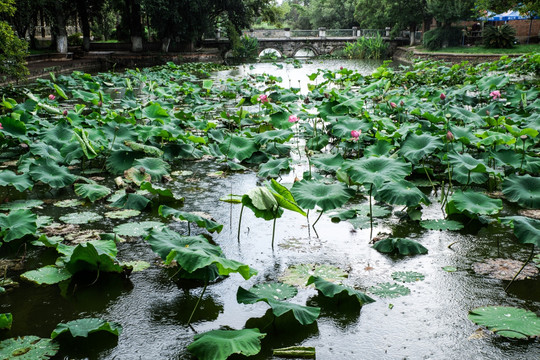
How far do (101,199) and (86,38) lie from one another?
21.5 meters

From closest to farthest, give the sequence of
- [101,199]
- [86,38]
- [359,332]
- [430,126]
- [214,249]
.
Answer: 1. [359,332]
2. [214,249]
3. [101,199]
4. [430,126]
5. [86,38]

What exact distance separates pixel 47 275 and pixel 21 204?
1241 mm

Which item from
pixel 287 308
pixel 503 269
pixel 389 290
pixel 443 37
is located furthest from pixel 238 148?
pixel 443 37

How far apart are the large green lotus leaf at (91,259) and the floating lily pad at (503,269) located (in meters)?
1.84

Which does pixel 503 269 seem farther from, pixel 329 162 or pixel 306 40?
pixel 306 40

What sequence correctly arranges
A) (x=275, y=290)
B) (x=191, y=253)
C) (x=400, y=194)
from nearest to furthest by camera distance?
(x=191, y=253) → (x=275, y=290) → (x=400, y=194)

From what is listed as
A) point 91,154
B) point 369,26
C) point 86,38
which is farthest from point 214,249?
point 369,26

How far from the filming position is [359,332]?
2.00m

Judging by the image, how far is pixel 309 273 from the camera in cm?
248

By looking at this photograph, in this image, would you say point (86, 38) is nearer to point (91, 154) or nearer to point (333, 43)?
point (333, 43)

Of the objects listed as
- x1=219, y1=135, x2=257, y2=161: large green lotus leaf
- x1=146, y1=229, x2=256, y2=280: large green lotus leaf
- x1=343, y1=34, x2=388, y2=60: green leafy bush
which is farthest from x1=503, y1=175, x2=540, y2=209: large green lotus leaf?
x1=343, y1=34, x2=388, y2=60: green leafy bush

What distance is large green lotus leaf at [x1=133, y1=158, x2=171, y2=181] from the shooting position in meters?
3.88

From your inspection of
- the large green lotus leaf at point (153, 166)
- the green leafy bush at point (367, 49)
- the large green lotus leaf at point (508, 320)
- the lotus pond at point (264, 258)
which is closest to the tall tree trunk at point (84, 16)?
the green leafy bush at point (367, 49)

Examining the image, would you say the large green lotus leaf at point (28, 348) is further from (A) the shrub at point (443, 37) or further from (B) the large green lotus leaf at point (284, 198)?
(A) the shrub at point (443, 37)
